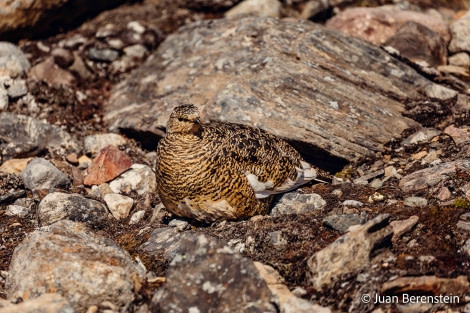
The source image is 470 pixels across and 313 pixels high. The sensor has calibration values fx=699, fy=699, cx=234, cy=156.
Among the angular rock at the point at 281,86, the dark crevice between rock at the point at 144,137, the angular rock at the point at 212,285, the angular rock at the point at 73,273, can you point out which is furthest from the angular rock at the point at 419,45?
the angular rock at the point at 73,273

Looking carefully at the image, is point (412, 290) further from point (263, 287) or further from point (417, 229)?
point (263, 287)

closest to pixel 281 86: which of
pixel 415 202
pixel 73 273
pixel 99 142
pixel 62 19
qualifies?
pixel 99 142

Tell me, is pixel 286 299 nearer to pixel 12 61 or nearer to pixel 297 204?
pixel 297 204

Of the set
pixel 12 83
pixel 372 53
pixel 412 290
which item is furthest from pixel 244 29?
pixel 412 290

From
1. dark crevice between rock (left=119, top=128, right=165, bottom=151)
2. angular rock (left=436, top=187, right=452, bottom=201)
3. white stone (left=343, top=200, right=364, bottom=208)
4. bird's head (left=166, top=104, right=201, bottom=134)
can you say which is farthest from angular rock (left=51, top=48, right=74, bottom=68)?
angular rock (left=436, top=187, right=452, bottom=201)

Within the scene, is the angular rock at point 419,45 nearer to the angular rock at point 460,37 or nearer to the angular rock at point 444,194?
the angular rock at point 460,37
